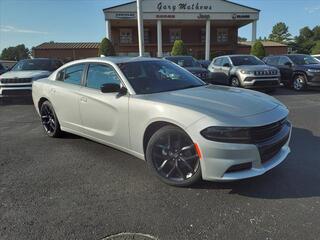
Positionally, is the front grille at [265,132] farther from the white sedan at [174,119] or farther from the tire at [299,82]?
the tire at [299,82]

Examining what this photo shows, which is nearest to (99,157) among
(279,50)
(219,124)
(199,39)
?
(219,124)

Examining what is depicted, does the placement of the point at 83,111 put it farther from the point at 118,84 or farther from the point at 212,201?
the point at 212,201

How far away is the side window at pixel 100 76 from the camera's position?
4.74 metres

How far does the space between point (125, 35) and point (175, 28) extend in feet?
20.4

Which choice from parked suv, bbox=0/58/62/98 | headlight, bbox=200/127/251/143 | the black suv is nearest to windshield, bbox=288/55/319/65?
the black suv

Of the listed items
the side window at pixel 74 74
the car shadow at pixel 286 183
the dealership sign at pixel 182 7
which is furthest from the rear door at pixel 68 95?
the dealership sign at pixel 182 7

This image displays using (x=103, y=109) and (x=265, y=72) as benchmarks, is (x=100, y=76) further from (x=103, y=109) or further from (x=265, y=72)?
(x=265, y=72)

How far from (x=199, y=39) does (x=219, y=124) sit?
3842 cm

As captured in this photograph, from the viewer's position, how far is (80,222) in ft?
10.4

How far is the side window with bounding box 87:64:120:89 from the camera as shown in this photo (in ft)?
15.6

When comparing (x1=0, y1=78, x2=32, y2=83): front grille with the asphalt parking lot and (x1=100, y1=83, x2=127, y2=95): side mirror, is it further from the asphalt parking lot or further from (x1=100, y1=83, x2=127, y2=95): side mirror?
(x1=100, y1=83, x2=127, y2=95): side mirror

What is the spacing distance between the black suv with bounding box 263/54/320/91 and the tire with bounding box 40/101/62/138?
10294mm

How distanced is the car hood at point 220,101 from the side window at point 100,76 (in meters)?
0.84

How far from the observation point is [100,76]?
16.5 feet
